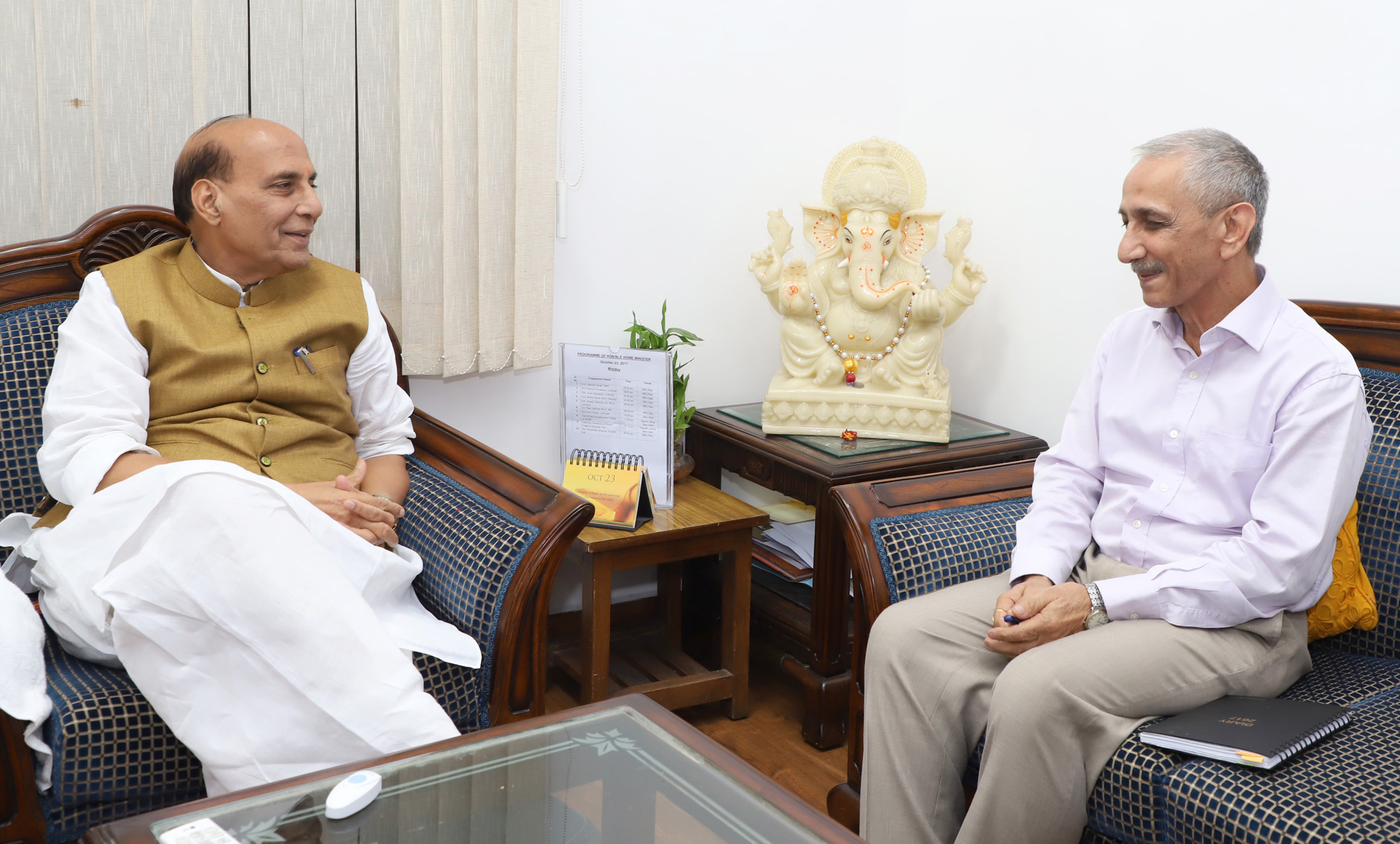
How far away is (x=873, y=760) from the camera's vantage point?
5.28 ft

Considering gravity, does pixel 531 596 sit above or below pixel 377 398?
below

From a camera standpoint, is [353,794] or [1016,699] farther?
[1016,699]

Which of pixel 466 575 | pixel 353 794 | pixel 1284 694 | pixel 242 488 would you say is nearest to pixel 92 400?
pixel 242 488

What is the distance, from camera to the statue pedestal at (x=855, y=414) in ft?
7.78

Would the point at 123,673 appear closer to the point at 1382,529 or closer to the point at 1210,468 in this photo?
Result: the point at 1210,468

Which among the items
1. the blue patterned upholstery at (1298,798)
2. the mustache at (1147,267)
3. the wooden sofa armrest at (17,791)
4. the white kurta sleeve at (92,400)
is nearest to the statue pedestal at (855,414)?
the mustache at (1147,267)

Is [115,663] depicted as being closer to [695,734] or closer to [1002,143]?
[695,734]

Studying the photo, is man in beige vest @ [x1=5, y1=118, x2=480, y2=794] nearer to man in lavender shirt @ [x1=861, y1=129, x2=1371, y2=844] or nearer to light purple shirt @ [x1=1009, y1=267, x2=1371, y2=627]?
man in lavender shirt @ [x1=861, y1=129, x2=1371, y2=844]

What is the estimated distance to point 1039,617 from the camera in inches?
60.9

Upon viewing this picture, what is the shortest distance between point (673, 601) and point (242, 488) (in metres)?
1.33

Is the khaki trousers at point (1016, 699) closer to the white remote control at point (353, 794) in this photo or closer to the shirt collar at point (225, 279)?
the white remote control at point (353, 794)

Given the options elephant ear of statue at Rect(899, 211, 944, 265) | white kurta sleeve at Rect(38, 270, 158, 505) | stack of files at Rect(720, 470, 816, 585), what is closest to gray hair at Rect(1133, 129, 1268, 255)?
elephant ear of statue at Rect(899, 211, 944, 265)

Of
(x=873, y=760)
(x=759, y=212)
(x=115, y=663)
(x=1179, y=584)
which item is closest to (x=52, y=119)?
(x=115, y=663)

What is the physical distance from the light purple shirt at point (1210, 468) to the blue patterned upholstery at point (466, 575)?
0.81m
